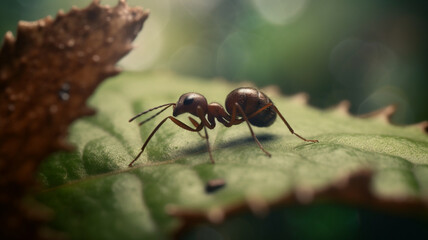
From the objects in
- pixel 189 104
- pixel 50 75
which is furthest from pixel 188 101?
pixel 50 75

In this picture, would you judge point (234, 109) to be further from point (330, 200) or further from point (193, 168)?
point (330, 200)

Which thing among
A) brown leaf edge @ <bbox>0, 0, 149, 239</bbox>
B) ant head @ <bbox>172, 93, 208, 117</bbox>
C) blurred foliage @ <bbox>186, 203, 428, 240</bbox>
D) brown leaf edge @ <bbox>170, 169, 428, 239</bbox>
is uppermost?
brown leaf edge @ <bbox>0, 0, 149, 239</bbox>

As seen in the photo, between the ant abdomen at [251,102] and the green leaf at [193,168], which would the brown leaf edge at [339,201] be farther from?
the ant abdomen at [251,102]

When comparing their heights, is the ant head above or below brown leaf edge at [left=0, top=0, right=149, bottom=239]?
below

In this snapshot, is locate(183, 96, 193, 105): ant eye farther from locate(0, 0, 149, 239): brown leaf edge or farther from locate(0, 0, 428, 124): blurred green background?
locate(0, 0, 428, 124): blurred green background

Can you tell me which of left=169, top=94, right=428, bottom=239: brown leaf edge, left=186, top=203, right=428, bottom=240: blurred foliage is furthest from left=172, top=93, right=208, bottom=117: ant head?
left=169, top=94, right=428, bottom=239: brown leaf edge

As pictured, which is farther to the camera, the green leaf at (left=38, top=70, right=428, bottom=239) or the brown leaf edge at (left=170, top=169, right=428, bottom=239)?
the green leaf at (left=38, top=70, right=428, bottom=239)

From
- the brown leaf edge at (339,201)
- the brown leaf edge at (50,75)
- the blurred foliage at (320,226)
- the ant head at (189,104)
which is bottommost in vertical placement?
the blurred foliage at (320,226)

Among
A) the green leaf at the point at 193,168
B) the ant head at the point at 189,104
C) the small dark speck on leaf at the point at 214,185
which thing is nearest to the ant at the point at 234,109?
the ant head at the point at 189,104
